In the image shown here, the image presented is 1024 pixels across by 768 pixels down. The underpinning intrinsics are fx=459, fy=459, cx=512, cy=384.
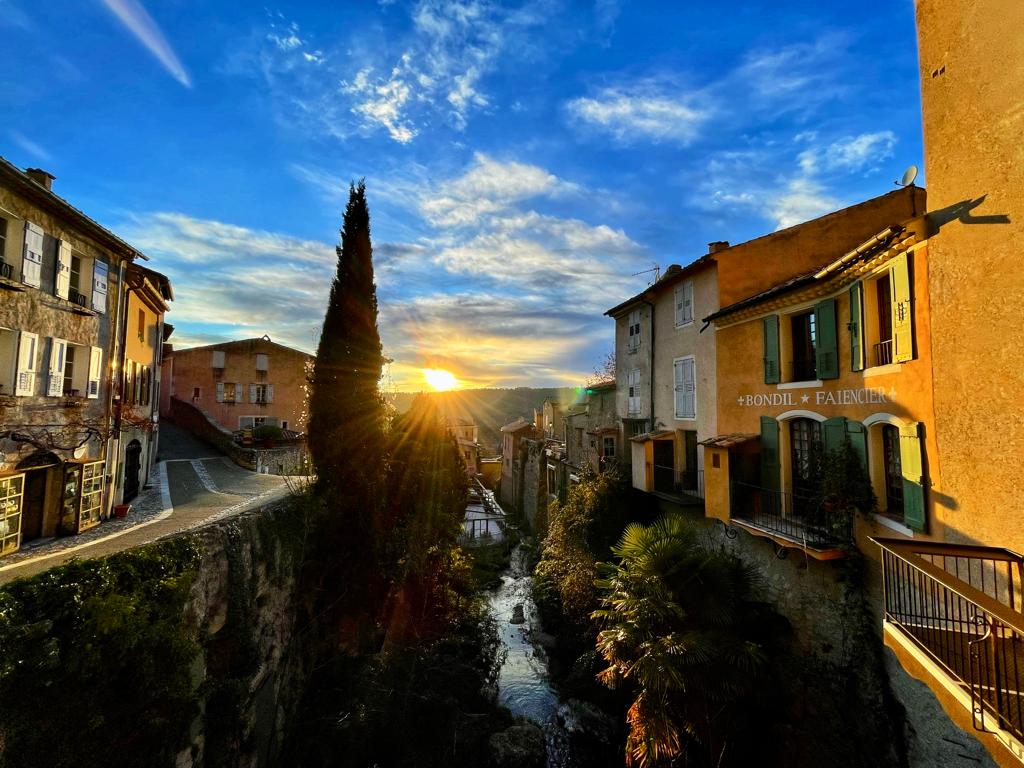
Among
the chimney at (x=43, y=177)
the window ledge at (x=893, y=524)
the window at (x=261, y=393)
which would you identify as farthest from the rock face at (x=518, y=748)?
the window at (x=261, y=393)

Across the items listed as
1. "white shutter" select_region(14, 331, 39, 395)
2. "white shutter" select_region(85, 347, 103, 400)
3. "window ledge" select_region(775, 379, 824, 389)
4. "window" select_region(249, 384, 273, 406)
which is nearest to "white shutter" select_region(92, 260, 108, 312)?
"white shutter" select_region(85, 347, 103, 400)

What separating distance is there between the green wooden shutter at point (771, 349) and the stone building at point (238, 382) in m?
30.0

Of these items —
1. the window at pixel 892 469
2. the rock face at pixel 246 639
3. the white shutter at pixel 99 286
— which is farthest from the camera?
the white shutter at pixel 99 286

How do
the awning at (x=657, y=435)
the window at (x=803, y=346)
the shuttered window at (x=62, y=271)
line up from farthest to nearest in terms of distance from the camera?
the awning at (x=657, y=435) → the window at (x=803, y=346) → the shuttered window at (x=62, y=271)

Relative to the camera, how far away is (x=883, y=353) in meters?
9.54

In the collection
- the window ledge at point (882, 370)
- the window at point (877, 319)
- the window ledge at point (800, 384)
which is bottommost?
the window ledge at point (800, 384)

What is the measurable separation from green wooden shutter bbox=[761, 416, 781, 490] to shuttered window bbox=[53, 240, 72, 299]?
1870 centimetres

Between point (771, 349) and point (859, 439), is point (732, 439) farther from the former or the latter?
point (859, 439)

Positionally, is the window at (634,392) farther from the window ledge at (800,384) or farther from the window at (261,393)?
the window at (261,393)

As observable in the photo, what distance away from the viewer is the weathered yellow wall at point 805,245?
13.9 metres

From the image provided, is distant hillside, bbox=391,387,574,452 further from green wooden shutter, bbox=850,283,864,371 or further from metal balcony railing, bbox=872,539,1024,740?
metal balcony railing, bbox=872,539,1024,740

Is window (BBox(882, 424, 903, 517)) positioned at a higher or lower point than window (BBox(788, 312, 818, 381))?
lower

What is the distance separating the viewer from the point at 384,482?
13984 millimetres

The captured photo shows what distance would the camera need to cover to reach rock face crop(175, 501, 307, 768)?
311 inches
